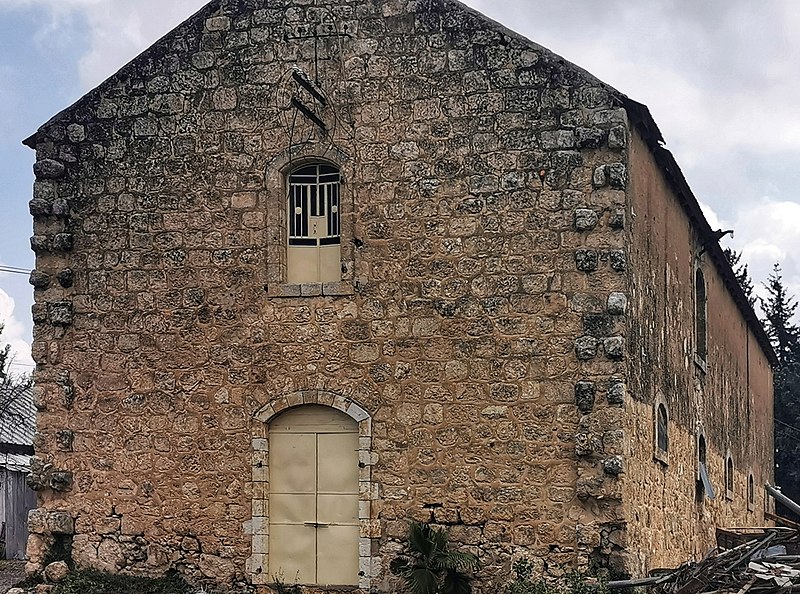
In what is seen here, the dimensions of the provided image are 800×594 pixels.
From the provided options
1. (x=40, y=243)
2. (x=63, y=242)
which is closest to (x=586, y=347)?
(x=63, y=242)

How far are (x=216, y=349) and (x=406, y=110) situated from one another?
12.4 feet

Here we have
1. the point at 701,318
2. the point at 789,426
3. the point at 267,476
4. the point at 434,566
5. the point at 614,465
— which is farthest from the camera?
the point at 789,426

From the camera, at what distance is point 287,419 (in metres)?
14.7

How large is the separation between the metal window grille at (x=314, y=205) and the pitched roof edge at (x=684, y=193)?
3.74 meters

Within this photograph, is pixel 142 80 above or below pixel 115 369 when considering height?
above

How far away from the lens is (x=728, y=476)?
2367 cm

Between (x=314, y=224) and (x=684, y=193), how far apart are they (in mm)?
6161

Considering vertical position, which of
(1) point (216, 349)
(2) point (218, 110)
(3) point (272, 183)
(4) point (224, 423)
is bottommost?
(4) point (224, 423)

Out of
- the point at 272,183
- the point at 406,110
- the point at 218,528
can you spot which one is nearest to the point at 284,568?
the point at 218,528

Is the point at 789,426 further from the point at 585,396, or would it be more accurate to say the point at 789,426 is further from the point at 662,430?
the point at 585,396

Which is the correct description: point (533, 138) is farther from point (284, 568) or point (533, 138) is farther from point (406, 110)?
point (284, 568)

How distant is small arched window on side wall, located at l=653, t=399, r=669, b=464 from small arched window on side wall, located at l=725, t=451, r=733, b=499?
731 cm

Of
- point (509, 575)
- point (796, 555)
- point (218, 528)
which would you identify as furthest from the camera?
point (218, 528)

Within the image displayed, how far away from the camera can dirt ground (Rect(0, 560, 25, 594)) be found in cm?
1826
